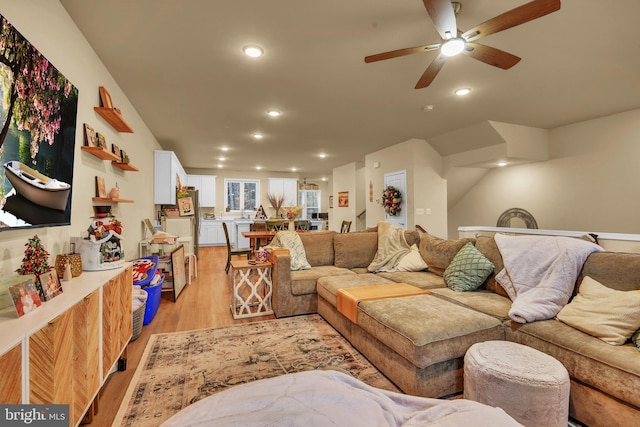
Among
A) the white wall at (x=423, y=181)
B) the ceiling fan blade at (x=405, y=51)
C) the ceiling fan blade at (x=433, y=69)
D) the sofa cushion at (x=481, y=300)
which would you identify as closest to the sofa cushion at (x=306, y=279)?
the sofa cushion at (x=481, y=300)

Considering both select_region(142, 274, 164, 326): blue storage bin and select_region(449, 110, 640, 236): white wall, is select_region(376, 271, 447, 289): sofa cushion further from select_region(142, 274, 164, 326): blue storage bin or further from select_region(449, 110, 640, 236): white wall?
select_region(449, 110, 640, 236): white wall

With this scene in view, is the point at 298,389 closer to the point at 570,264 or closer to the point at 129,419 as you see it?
the point at 129,419

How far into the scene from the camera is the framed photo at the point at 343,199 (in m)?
8.55

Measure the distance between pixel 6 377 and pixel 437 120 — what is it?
5.14 m

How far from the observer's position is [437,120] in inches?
184

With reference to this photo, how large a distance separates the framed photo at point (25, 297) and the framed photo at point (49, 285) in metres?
0.04

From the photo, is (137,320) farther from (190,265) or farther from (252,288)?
(190,265)

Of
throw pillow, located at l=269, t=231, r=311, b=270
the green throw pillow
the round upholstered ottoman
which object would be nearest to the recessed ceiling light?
throw pillow, located at l=269, t=231, r=311, b=270

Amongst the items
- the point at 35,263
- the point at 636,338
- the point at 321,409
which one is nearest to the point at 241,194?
the point at 35,263

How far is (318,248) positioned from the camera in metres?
3.79

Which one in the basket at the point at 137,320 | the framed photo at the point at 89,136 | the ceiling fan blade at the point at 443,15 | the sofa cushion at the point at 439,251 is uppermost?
the ceiling fan blade at the point at 443,15

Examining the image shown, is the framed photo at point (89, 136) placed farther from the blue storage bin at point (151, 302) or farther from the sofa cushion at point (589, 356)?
the sofa cushion at point (589, 356)

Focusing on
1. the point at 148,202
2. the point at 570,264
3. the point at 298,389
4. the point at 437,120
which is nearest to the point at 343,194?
the point at 437,120

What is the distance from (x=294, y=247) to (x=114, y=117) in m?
2.29
